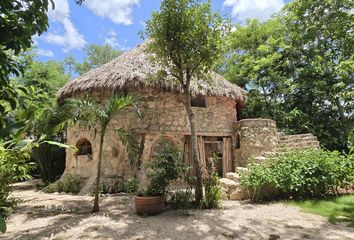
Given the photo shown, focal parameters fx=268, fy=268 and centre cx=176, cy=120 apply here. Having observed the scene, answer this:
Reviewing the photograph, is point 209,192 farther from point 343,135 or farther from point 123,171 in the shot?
point 343,135

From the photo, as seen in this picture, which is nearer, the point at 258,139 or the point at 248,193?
the point at 248,193

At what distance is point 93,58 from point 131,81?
64.1 ft

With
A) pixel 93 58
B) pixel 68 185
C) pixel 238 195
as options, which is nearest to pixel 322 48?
pixel 238 195

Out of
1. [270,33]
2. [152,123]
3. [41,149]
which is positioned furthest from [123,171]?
[270,33]

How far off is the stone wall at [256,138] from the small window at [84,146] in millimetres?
5407

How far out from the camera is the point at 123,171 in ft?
28.3

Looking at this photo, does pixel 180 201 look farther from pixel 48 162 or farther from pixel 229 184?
pixel 48 162

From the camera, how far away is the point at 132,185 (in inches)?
260

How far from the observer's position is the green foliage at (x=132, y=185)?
6564mm

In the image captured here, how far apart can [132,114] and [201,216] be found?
14.9 feet

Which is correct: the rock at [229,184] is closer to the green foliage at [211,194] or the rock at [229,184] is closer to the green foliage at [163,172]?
the green foliage at [211,194]

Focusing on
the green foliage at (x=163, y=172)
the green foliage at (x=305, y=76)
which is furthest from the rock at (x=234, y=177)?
the green foliage at (x=305, y=76)

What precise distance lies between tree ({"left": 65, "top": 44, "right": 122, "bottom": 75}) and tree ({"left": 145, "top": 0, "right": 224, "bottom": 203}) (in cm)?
2074

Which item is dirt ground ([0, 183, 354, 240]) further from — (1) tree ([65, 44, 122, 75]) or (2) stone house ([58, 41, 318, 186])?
(1) tree ([65, 44, 122, 75])
